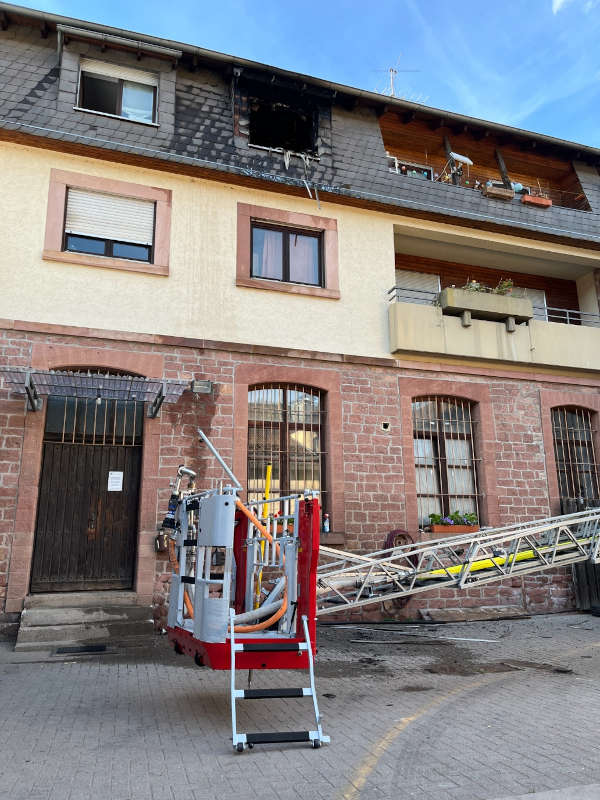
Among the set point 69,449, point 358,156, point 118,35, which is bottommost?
point 69,449

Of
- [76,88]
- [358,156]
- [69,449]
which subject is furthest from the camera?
[358,156]

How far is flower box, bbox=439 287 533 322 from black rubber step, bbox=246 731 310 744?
9083 millimetres

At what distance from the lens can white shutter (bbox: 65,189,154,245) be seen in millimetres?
10281

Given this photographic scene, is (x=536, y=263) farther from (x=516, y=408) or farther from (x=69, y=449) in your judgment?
(x=69, y=449)

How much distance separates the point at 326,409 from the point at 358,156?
16.9ft

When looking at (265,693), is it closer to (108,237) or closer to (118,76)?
(108,237)

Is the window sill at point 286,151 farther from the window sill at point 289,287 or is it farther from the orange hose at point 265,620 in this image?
the orange hose at point 265,620

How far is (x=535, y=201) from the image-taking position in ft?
44.5

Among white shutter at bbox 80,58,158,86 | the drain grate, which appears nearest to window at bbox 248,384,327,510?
the drain grate

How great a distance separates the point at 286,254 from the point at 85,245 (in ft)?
11.7

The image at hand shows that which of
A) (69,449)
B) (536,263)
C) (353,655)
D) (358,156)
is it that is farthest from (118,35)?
(353,655)

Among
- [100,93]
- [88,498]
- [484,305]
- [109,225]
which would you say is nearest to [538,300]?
[484,305]

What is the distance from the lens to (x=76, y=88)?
10.6 m

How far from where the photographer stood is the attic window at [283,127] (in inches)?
483
